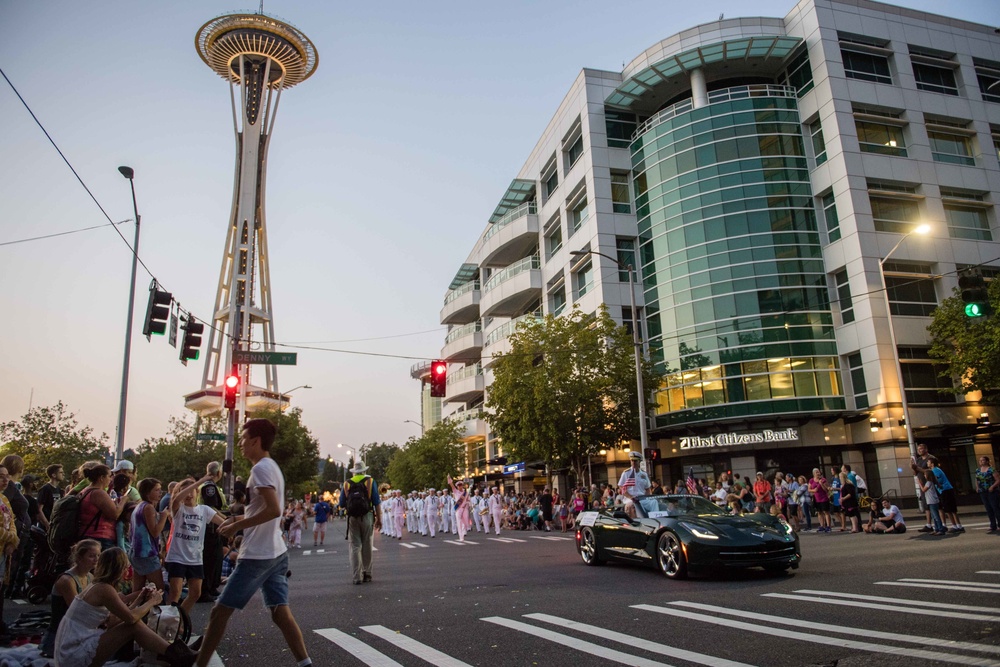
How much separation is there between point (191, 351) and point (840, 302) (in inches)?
1113

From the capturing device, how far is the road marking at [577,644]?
517 centimetres

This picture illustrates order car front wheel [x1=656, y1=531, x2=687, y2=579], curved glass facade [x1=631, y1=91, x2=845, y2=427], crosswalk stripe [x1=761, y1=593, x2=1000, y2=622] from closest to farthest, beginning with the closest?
1. crosswalk stripe [x1=761, y1=593, x2=1000, y2=622]
2. car front wheel [x1=656, y1=531, x2=687, y2=579]
3. curved glass facade [x1=631, y1=91, x2=845, y2=427]

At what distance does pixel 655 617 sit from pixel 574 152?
39.7 m

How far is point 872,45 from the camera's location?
3553 cm

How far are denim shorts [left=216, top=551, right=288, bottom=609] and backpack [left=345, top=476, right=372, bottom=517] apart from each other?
246 inches

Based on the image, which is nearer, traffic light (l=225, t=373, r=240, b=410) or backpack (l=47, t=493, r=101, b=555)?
A: backpack (l=47, t=493, r=101, b=555)

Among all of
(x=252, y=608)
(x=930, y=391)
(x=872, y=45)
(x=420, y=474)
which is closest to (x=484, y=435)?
(x=420, y=474)

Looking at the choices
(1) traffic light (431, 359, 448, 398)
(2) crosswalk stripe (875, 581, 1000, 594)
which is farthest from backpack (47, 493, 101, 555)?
(1) traffic light (431, 359, 448, 398)

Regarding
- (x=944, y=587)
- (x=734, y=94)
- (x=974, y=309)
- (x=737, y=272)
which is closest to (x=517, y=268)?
(x=737, y=272)

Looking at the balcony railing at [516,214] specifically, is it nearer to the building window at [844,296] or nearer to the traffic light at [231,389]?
the building window at [844,296]

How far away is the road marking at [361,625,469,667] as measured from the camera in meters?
5.42

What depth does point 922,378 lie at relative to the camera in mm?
31156

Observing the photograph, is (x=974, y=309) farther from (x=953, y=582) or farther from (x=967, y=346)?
(x=967, y=346)

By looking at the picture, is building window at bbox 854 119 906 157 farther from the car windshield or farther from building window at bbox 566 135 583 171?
the car windshield
